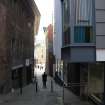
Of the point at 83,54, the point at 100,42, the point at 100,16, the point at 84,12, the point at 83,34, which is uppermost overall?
the point at 84,12

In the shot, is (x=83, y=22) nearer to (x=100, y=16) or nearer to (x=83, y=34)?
(x=83, y=34)

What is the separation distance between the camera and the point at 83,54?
45.8 ft

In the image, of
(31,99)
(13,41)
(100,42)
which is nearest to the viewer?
(100,42)

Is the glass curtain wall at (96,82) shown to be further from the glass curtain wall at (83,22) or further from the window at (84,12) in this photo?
the window at (84,12)

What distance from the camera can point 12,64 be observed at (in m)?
30.3

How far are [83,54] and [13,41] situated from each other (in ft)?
60.3

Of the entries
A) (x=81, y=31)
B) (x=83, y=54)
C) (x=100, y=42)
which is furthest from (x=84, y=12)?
A: (x=83, y=54)

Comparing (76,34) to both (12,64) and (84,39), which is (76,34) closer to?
(84,39)

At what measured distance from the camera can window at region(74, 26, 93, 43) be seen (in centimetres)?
1418

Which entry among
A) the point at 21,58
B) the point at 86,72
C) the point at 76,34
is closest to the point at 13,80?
the point at 21,58

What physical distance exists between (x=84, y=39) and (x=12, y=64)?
1673 centimetres

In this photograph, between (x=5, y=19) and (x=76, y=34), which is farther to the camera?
(x=5, y=19)

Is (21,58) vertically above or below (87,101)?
above

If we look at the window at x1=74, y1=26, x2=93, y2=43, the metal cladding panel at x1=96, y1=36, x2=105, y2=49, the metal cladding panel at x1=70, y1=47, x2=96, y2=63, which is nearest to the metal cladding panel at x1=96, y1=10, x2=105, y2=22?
the window at x1=74, y1=26, x2=93, y2=43
